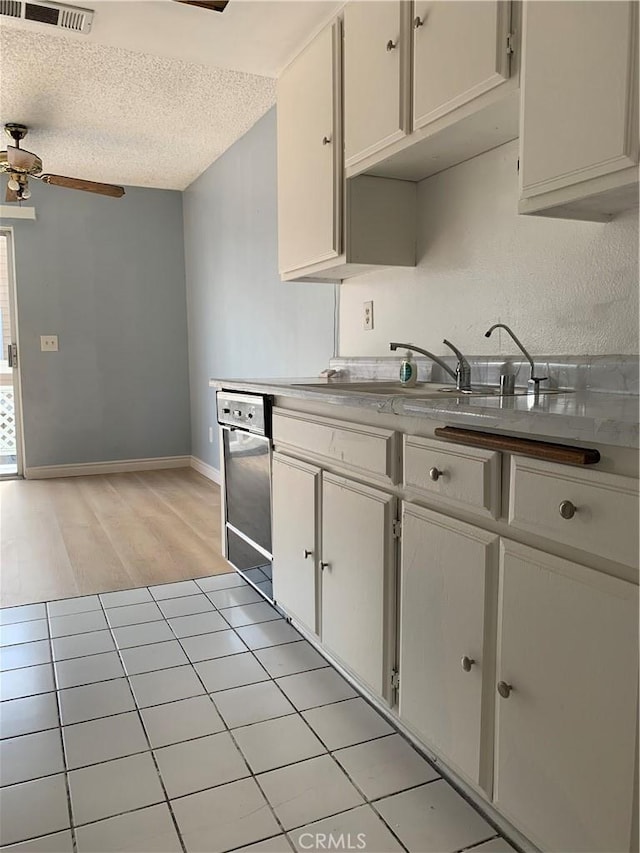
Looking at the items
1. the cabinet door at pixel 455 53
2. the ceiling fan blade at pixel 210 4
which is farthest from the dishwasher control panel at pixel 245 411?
the ceiling fan blade at pixel 210 4

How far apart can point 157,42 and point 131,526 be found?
99.9 inches

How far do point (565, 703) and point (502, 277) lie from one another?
1.28 meters

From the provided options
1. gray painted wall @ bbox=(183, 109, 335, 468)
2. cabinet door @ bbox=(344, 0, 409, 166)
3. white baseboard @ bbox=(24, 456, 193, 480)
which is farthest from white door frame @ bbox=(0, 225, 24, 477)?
cabinet door @ bbox=(344, 0, 409, 166)

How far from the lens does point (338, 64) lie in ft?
7.52

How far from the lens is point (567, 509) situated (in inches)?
42.5

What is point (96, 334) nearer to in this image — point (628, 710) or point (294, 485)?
point (294, 485)

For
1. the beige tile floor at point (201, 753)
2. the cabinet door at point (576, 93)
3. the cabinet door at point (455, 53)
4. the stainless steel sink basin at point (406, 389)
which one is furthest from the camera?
the stainless steel sink basin at point (406, 389)

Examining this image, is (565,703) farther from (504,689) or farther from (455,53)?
(455,53)

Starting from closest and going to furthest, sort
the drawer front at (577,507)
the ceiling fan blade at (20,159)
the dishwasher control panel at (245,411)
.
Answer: the drawer front at (577,507), the dishwasher control panel at (245,411), the ceiling fan blade at (20,159)

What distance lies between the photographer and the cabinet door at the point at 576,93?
1.23 m

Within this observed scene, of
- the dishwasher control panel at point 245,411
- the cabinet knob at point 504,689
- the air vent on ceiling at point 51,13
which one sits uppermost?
the air vent on ceiling at point 51,13

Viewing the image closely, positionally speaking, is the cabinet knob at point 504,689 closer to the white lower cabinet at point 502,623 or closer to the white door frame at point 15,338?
the white lower cabinet at point 502,623

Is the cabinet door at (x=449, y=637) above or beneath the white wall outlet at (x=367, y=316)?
beneath

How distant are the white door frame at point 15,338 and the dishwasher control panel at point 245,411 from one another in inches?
121
